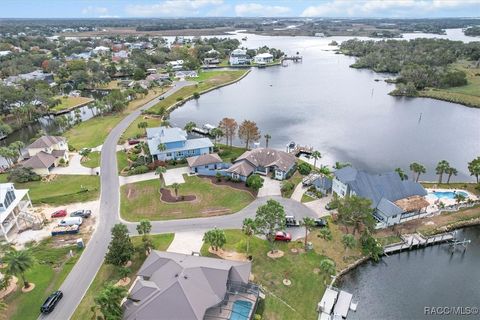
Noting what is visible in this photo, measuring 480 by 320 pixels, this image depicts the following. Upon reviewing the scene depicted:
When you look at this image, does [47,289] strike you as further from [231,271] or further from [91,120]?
[91,120]

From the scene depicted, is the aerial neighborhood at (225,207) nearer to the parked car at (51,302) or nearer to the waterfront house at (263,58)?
the parked car at (51,302)

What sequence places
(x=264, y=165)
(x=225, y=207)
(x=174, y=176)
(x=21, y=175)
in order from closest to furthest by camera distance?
(x=225, y=207), (x=21, y=175), (x=264, y=165), (x=174, y=176)

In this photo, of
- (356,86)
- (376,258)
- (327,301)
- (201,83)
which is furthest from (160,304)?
(356,86)

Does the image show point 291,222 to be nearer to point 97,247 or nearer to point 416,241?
point 416,241

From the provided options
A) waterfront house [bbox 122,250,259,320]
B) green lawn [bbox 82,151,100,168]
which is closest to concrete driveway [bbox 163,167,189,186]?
green lawn [bbox 82,151,100,168]

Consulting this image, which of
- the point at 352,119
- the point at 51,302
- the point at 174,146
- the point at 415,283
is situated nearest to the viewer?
the point at 51,302

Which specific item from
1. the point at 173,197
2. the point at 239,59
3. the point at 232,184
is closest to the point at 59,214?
the point at 173,197

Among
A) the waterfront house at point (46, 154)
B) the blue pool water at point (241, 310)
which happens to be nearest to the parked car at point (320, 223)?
the blue pool water at point (241, 310)
